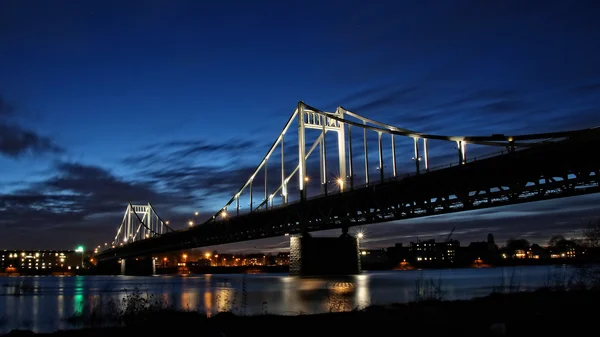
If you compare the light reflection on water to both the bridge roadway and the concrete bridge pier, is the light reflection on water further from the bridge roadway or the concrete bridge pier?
the concrete bridge pier

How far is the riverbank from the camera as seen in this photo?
1033cm

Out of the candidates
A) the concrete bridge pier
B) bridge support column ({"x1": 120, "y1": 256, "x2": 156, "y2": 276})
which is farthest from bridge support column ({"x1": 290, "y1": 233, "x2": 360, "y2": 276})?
bridge support column ({"x1": 120, "y1": 256, "x2": 156, "y2": 276})

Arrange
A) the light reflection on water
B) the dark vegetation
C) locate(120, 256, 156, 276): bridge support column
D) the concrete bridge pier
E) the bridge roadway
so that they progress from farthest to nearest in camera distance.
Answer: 1. locate(120, 256, 156, 276): bridge support column
2. the concrete bridge pier
3. the bridge roadway
4. the light reflection on water
5. the dark vegetation

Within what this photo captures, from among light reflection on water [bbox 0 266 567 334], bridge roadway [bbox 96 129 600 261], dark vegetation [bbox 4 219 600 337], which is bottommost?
light reflection on water [bbox 0 266 567 334]

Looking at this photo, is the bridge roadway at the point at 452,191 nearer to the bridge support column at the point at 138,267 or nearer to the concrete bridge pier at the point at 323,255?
the concrete bridge pier at the point at 323,255

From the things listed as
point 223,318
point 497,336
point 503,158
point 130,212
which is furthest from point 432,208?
point 130,212

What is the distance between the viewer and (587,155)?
3991 cm

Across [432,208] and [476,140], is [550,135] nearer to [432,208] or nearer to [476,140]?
[476,140]

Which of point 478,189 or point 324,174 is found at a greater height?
point 324,174

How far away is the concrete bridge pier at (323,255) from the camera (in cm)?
6738

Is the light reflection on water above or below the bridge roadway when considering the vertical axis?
below

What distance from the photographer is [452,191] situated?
5075cm

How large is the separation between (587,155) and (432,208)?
15.6 m

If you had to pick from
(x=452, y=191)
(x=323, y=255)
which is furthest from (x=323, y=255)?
(x=452, y=191)
